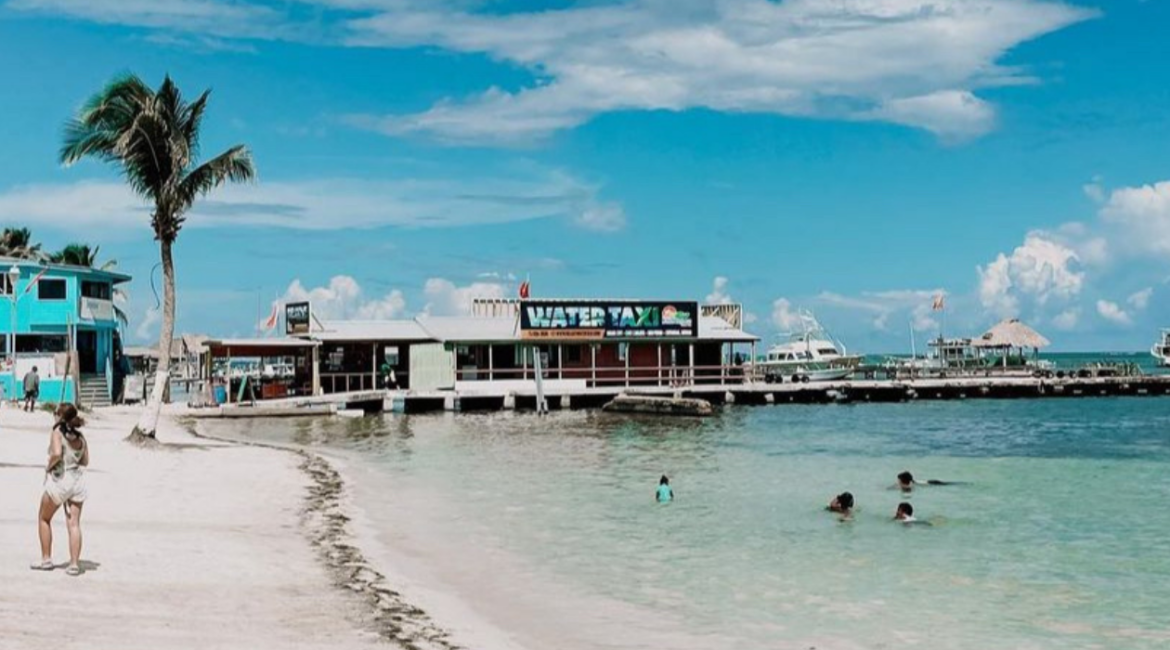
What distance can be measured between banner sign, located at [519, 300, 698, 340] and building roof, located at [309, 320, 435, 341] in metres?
5.15

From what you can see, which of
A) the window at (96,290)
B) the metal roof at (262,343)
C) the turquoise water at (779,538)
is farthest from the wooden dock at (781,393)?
the turquoise water at (779,538)

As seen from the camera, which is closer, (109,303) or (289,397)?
(109,303)

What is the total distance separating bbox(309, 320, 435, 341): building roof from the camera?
169 feet

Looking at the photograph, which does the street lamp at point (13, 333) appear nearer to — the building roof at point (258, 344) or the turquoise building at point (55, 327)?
the turquoise building at point (55, 327)

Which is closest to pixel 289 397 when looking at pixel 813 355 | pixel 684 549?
pixel 684 549

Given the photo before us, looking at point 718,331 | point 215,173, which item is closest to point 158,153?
point 215,173

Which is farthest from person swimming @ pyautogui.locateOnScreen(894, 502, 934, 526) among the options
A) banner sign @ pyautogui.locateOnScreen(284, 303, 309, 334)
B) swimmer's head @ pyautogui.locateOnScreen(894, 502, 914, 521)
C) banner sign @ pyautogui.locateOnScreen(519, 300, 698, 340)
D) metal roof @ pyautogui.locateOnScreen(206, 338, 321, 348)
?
banner sign @ pyautogui.locateOnScreen(284, 303, 309, 334)

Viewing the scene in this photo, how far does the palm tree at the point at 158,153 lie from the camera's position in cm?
2678

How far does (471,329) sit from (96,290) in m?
17.3

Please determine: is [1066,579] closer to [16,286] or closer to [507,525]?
[507,525]

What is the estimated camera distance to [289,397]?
50156 mm

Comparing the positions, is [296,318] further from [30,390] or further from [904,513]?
[904,513]

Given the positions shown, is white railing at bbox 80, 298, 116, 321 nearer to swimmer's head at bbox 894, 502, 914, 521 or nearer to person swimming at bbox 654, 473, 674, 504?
person swimming at bbox 654, 473, 674, 504

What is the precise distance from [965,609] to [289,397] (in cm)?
4135
